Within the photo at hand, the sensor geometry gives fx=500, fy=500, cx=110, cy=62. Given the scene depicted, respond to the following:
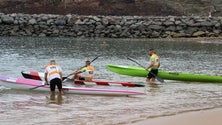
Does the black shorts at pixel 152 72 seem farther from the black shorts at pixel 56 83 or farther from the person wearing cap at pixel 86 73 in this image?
the black shorts at pixel 56 83

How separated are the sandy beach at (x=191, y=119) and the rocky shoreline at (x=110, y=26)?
38675 millimetres

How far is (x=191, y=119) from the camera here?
486 inches

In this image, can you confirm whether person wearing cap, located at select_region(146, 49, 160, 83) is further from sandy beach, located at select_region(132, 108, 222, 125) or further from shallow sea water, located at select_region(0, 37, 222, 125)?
sandy beach, located at select_region(132, 108, 222, 125)

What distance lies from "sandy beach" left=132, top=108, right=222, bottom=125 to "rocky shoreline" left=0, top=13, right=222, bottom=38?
3867 cm

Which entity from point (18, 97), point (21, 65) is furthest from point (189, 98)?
point (21, 65)

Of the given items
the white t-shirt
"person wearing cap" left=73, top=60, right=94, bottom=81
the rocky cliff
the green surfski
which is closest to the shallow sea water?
the green surfski

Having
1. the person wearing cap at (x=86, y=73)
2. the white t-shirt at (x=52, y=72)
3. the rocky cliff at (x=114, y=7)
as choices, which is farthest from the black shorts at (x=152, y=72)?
the rocky cliff at (x=114, y=7)

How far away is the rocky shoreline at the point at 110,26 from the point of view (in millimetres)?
52125

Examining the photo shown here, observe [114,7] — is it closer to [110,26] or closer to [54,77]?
[110,26]

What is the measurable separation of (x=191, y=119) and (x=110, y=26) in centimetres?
4086

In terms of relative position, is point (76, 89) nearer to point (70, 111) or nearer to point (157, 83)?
point (70, 111)

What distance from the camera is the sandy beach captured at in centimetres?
1193

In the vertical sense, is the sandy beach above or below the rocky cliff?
below

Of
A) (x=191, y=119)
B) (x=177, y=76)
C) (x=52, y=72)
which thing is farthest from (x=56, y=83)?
(x=177, y=76)
